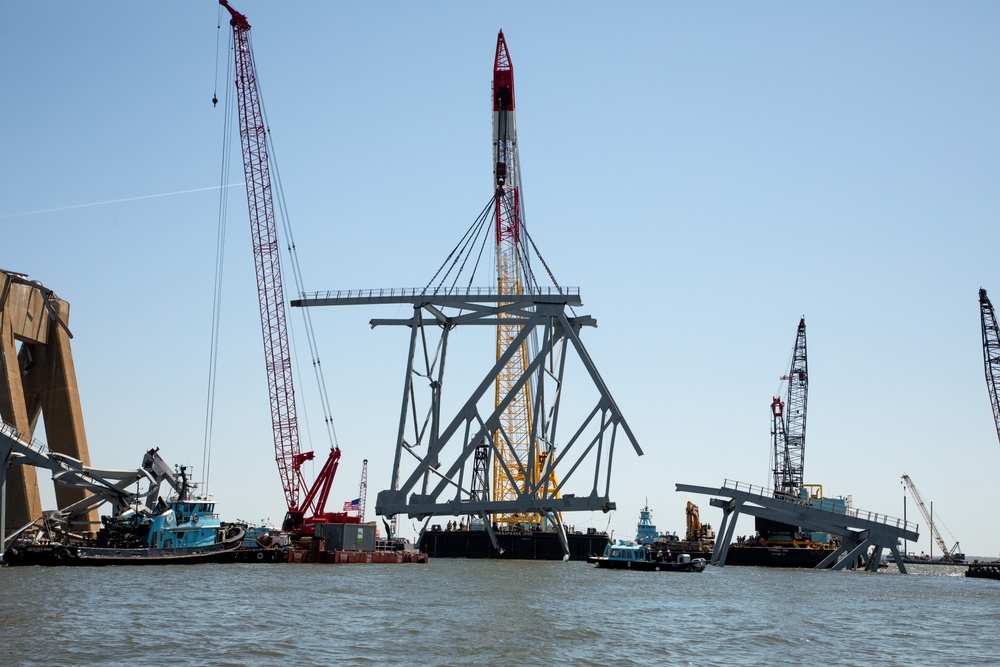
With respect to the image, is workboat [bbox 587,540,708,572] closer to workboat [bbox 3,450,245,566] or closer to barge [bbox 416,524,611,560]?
barge [bbox 416,524,611,560]

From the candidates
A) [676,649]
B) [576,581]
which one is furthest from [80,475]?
[676,649]

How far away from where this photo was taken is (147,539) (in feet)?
189

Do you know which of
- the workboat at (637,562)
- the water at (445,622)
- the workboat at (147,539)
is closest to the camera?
the water at (445,622)

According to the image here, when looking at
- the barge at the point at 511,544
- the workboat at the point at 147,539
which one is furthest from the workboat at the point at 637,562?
the workboat at the point at 147,539

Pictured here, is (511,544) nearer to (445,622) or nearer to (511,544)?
(511,544)

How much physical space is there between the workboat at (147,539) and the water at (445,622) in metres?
3.55

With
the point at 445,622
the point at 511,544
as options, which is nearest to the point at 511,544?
the point at 511,544

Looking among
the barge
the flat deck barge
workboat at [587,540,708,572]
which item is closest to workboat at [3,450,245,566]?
workboat at [587,540,708,572]

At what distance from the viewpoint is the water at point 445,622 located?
25.3 metres

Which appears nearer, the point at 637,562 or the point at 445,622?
the point at 445,622

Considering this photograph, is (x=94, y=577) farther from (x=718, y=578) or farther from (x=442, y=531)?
(x=442, y=531)

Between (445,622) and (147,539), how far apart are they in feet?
103

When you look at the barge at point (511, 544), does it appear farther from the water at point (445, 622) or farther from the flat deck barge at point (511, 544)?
the water at point (445, 622)

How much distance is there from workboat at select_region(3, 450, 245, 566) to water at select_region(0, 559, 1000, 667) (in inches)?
140
